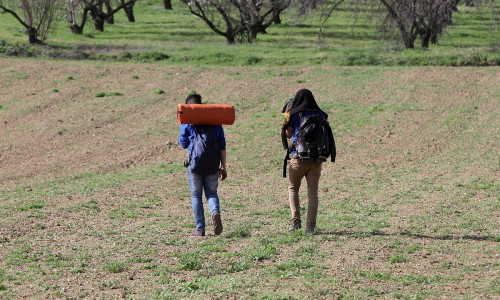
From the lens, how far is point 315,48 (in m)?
32.2

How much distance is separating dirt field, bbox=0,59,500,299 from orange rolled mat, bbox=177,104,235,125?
4.59ft

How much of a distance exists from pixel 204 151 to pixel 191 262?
1.72m

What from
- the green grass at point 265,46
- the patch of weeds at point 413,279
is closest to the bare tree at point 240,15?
the green grass at point 265,46

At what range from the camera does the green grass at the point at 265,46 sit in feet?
94.5

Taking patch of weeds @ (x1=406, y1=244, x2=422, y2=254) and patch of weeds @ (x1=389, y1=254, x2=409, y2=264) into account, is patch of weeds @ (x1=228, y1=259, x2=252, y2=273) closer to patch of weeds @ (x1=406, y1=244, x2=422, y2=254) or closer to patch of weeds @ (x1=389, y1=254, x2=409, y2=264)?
patch of weeds @ (x1=389, y1=254, x2=409, y2=264)

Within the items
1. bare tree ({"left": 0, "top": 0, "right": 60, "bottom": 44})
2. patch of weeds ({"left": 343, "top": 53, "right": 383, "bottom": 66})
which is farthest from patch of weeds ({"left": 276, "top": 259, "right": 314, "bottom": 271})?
bare tree ({"left": 0, "top": 0, "right": 60, "bottom": 44})

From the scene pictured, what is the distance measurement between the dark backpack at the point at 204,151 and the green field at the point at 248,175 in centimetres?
85

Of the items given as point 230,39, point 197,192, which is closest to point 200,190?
point 197,192

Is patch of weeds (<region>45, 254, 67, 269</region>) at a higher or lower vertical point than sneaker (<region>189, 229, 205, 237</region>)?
higher

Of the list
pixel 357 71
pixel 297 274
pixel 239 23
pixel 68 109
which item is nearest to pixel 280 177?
pixel 297 274

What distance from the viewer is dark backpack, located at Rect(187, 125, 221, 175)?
932cm

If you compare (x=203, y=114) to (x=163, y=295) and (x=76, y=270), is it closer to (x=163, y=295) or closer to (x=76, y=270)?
(x=76, y=270)

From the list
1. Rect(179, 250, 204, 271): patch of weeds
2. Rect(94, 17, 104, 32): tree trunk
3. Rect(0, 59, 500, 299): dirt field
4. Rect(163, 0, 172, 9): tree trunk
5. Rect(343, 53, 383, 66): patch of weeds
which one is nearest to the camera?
Rect(0, 59, 500, 299): dirt field

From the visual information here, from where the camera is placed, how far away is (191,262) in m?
8.00
